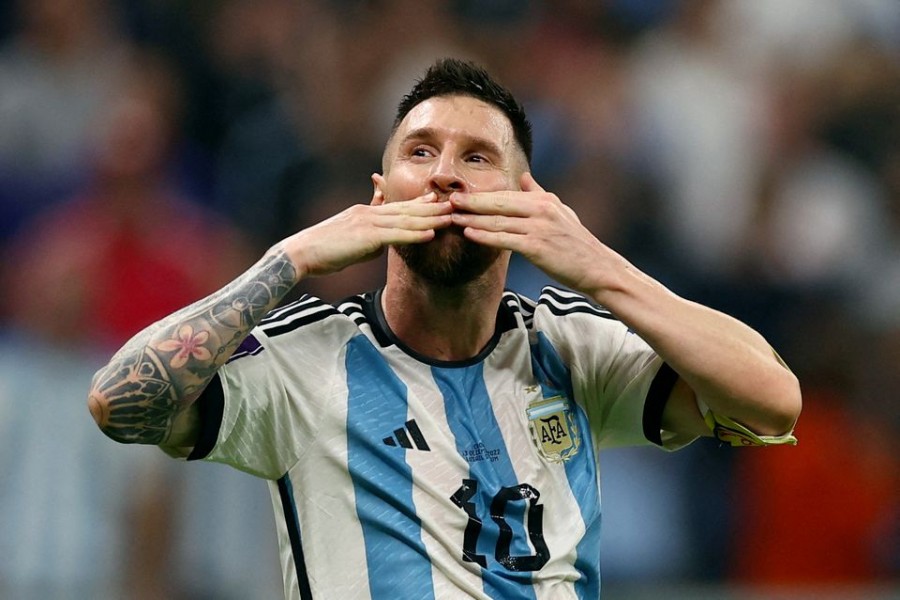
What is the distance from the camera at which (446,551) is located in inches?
133

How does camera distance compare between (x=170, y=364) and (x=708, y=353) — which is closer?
(x=170, y=364)

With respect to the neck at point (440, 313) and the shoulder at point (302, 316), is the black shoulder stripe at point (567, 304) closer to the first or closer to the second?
the neck at point (440, 313)

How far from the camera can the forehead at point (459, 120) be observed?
3.63 meters

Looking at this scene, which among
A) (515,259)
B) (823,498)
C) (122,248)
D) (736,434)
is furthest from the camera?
(515,259)

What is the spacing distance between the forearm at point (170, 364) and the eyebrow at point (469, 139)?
620 millimetres

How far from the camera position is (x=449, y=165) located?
11.6 ft

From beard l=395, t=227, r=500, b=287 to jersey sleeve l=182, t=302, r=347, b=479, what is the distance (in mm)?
330

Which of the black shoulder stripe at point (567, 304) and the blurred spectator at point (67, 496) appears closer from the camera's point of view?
the black shoulder stripe at point (567, 304)

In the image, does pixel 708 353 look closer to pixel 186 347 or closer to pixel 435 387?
pixel 435 387

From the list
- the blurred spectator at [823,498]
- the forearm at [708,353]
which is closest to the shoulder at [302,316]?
the forearm at [708,353]

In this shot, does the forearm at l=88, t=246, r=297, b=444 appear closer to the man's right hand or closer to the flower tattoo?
the flower tattoo

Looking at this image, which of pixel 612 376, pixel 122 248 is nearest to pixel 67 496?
pixel 122 248

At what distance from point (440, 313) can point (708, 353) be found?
2.52 ft

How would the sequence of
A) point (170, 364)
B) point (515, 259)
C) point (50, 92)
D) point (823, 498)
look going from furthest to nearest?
point (50, 92), point (515, 259), point (823, 498), point (170, 364)
